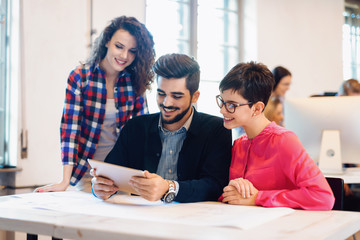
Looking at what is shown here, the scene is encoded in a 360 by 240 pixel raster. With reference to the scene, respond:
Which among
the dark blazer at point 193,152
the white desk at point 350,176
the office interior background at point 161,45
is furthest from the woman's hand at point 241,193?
the office interior background at point 161,45

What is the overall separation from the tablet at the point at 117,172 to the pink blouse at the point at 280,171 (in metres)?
0.42

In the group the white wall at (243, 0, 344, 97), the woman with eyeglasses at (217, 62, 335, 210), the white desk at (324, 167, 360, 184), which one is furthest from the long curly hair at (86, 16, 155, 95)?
the white wall at (243, 0, 344, 97)

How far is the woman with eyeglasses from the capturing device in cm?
149

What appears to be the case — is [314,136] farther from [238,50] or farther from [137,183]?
[238,50]

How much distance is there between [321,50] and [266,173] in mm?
5617

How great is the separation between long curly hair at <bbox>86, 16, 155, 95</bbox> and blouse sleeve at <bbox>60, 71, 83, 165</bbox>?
0.16 metres

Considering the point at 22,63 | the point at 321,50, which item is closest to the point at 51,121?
the point at 22,63

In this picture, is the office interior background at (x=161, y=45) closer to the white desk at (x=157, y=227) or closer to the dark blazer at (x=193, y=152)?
the dark blazer at (x=193, y=152)

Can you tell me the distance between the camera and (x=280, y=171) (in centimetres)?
162

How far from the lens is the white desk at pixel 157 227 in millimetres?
1052

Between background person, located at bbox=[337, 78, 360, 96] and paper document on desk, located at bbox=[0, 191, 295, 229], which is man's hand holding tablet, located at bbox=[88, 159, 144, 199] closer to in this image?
paper document on desk, located at bbox=[0, 191, 295, 229]

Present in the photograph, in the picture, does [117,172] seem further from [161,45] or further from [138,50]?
[161,45]

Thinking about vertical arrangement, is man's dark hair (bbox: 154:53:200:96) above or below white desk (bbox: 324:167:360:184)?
above

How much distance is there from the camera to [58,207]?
143 centimetres
